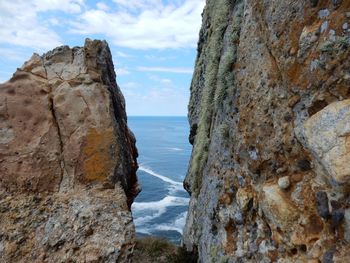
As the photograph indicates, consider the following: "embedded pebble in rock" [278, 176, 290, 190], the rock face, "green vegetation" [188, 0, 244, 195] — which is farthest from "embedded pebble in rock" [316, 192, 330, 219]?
the rock face

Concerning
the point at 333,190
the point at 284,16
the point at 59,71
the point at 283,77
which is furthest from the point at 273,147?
the point at 59,71

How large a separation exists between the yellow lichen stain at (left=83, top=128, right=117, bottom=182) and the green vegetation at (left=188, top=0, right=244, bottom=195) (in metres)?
3.49

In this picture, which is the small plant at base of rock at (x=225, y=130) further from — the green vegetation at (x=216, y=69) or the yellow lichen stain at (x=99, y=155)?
the yellow lichen stain at (x=99, y=155)

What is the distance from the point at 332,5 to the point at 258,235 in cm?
529

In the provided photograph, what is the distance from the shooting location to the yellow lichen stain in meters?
12.5

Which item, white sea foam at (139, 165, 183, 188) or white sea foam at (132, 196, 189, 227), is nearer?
white sea foam at (132, 196, 189, 227)

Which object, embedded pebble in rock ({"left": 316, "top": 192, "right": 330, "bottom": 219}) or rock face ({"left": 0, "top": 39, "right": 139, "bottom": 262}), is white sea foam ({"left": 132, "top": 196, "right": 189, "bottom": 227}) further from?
embedded pebble in rock ({"left": 316, "top": 192, "right": 330, "bottom": 219})

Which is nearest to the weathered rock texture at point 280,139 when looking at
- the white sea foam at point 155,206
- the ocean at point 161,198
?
the ocean at point 161,198

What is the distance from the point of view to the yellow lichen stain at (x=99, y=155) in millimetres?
12477

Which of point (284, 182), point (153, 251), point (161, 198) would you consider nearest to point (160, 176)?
point (161, 198)

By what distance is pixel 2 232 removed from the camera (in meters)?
11.1

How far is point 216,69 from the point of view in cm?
1336

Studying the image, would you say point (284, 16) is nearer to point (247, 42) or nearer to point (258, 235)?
point (247, 42)

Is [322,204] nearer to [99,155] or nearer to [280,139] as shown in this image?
[280,139]
